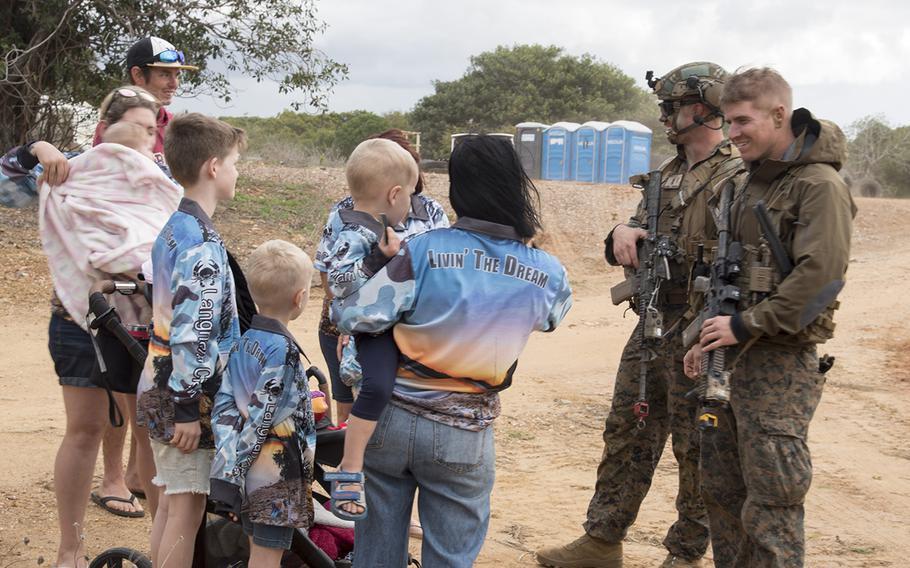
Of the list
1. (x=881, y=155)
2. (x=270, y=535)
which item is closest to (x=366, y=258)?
(x=270, y=535)

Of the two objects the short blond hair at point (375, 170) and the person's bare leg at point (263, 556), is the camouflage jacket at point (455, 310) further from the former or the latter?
the person's bare leg at point (263, 556)

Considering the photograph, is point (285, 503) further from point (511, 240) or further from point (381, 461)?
point (511, 240)

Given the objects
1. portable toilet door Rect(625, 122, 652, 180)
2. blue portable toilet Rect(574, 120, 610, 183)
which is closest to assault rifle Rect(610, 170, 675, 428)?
portable toilet door Rect(625, 122, 652, 180)

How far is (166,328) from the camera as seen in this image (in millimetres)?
3406

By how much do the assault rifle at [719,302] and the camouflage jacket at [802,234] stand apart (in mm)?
51

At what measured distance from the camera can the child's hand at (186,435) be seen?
338cm

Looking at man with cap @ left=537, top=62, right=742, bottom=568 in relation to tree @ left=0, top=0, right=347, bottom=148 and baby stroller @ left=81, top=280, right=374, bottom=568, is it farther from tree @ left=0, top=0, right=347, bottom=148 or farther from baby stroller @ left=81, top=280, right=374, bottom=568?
tree @ left=0, top=0, right=347, bottom=148

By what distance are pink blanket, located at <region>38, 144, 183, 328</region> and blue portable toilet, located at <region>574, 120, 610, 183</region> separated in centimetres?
2115

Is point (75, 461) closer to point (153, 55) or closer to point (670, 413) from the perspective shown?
point (153, 55)

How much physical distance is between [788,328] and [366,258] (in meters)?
1.52

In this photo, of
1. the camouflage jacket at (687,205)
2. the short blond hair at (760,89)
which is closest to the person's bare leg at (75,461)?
the camouflage jacket at (687,205)

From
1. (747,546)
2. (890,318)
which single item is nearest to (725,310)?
(747,546)

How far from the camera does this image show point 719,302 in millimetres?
3781

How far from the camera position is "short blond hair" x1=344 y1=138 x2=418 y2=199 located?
3.35 m
